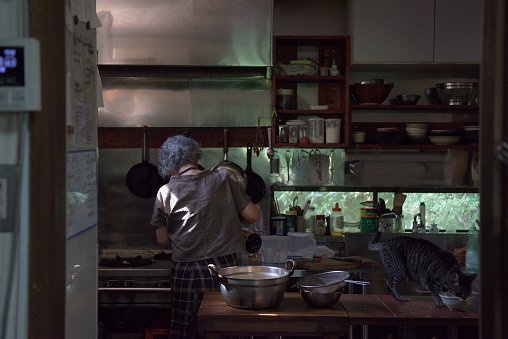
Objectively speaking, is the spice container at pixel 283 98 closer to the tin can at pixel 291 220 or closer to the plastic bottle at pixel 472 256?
the tin can at pixel 291 220

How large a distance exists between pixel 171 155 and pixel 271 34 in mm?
1158

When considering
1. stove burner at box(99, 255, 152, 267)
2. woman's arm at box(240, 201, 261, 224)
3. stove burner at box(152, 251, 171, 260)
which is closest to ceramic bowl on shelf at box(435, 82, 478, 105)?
woman's arm at box(240, 201, 261, 224)

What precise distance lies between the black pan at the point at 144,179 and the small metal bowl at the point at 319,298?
2148mm

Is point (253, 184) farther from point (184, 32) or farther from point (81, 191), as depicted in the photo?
point (81, 191)

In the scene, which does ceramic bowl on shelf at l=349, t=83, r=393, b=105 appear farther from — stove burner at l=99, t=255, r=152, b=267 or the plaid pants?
stove burner at l=99, t=255, r=152, b=267

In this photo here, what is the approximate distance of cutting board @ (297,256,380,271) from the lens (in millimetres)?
3775

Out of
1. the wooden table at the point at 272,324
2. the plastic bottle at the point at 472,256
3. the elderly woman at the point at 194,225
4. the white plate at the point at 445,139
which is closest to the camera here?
the wooden table at the point at 272,324

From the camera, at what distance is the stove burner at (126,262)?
3.96m

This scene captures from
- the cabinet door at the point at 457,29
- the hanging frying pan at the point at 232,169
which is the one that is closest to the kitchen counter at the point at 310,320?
the hanging frying pan at the point at 232,169

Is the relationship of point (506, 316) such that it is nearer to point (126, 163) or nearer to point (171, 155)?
point (171, 155)

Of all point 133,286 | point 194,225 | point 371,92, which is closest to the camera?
point 194,225

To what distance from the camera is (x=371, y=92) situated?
4.23 m

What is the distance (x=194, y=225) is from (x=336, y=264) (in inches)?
39.7

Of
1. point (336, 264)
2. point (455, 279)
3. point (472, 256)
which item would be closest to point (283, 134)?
point (336, 264)
